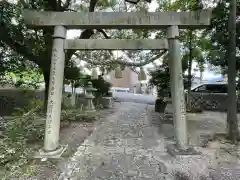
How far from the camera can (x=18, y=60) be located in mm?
9461

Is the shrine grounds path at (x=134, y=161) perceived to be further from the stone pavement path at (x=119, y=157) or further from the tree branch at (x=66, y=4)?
the tree branch at (x=66, y=4)

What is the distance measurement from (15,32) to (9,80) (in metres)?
5.91

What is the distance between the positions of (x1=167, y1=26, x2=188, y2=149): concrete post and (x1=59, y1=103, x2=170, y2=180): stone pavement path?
51 centimetres

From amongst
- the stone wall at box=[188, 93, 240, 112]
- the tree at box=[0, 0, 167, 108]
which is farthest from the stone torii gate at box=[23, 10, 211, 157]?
the stone wall at box=[188, 93, 240, 112]

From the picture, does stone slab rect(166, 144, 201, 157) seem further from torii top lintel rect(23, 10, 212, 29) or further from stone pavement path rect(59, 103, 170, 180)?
torii top lintel rect(23, 10, 212, 29)

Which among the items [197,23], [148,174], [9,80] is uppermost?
[197,23]

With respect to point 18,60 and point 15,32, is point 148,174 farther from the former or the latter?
point 18,60

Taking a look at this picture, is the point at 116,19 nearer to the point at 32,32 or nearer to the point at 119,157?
the point at 119,157

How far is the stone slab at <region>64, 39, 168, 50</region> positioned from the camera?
5484mm

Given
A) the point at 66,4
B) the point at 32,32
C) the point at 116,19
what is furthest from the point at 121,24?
the point at 66,4

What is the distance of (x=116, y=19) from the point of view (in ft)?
17.4

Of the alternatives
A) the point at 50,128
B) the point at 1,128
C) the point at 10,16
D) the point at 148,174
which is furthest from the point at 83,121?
the point at 148,174

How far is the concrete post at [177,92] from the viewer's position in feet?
17.3

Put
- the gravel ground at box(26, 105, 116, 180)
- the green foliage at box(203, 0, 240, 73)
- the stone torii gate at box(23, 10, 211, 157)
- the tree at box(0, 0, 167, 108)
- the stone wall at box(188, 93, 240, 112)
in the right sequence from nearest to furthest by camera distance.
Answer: the gravel ground at box(26, 105, 116, 180) → the stone torii gate at box(23, 10, 211, 157) → the tree at box(0, 0, 167, 108) → the green foliage at box(203, 0, 240, 73) → the stone wall at box(188, 93, 240, 112)
